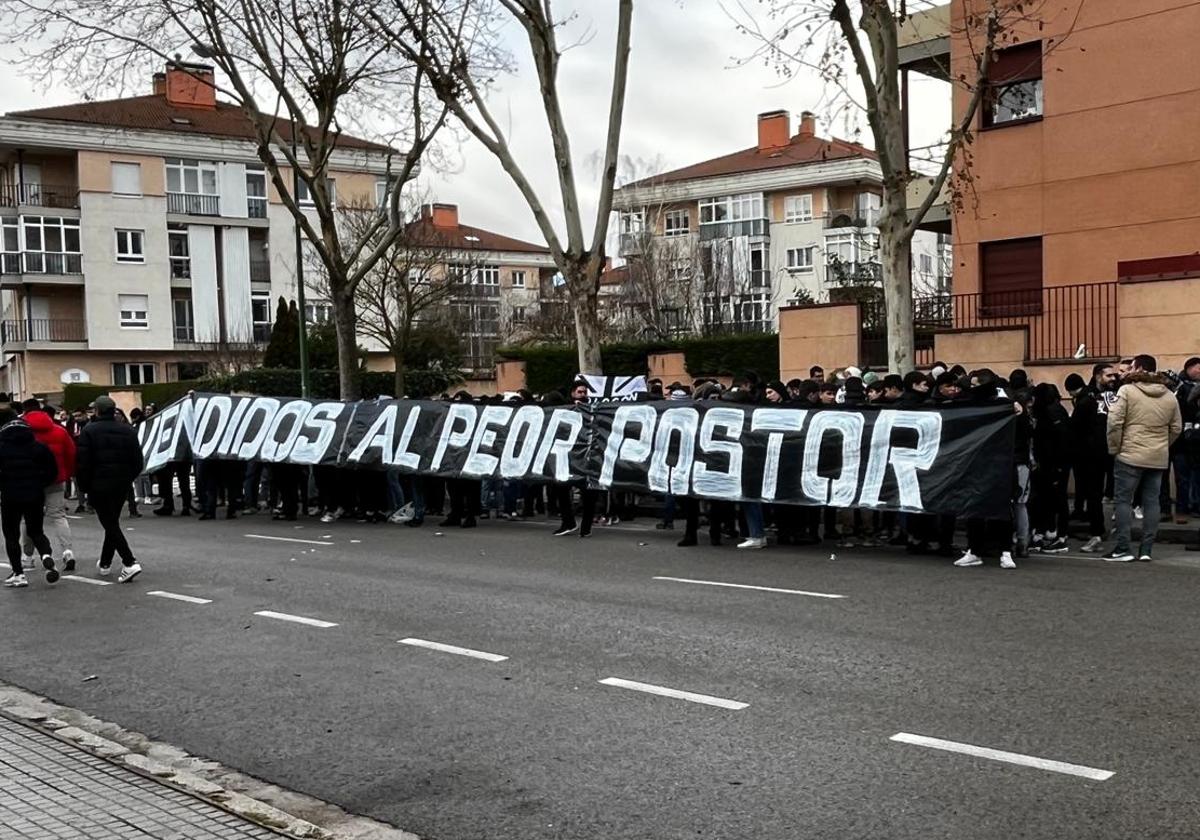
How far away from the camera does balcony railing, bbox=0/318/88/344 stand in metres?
55.7

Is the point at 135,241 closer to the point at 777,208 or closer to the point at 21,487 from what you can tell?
the point at 777,208

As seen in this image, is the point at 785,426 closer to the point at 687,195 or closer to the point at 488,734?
the point at 488,734

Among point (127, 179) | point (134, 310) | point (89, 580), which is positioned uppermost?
point (127, 179)

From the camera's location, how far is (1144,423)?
11273 mm

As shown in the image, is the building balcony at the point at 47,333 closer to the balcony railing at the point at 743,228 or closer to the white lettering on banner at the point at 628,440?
the balcony railing at the point at 743,228

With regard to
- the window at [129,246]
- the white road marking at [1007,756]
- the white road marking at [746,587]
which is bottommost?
the white road marking at [746,587]

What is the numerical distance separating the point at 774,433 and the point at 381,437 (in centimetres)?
640

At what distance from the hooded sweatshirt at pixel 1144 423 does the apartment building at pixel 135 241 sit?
149 feet

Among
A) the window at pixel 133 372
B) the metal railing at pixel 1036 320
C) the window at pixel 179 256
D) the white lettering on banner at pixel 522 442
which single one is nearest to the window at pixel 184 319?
the window at pixel 179 256

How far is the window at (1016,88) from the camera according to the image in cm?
2309

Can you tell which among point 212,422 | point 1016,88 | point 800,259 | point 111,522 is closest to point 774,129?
point 800,259

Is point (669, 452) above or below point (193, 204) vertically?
below

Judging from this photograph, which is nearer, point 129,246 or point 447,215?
point 129,246

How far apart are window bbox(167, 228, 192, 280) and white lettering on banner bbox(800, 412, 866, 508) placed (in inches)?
2075
